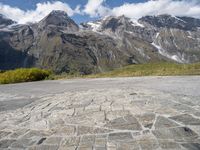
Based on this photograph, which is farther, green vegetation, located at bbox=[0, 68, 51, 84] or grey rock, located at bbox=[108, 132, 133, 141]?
green vegetation, located at bbox=[0, 68, 51, 84]

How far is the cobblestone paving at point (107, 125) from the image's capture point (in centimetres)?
491

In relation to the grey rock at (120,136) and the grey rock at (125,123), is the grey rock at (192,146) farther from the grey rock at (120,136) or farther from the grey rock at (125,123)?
the grey rock at (125,123)

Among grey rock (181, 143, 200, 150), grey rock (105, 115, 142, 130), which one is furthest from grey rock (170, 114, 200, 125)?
grey rock (181, 143, 200, 150)

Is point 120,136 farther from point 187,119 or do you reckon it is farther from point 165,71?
point 165,71

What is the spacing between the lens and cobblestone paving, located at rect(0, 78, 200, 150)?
16.1 ft

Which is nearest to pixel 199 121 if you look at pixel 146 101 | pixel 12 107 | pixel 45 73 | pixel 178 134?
pixel 178 134

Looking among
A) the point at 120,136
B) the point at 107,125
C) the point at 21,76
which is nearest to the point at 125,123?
the point at 107,125

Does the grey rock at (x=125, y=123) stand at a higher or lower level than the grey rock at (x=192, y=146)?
higher

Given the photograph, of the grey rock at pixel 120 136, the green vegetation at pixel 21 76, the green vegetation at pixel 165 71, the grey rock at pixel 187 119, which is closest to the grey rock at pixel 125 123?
the grey rock at pixel 120 136

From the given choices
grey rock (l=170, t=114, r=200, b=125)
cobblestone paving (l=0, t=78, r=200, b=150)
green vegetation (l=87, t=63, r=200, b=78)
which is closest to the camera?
cobblestone paving (l=0, t=78, r=200, b=150)

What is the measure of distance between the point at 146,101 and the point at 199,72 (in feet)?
43.5

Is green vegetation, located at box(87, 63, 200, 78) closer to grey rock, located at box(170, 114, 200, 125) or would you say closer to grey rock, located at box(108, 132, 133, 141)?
grey rock, located at box(170, 114, 200, 125)

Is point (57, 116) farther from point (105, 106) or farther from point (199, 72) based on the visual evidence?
point (199, 72)

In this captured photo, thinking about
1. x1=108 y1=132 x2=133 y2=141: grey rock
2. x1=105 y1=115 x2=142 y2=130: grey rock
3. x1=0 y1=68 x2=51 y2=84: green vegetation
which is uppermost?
x1=0 y1=68 x2=51 y2=84: green vegetation
